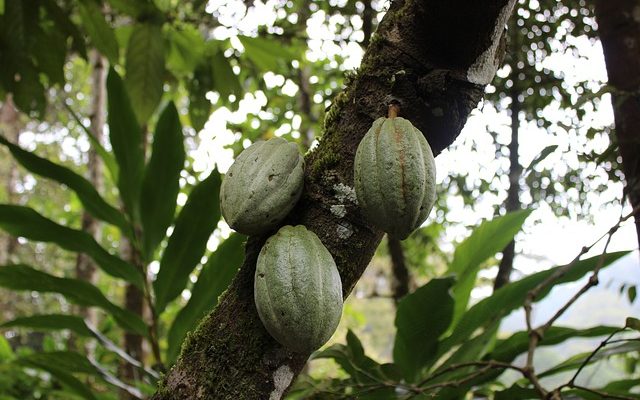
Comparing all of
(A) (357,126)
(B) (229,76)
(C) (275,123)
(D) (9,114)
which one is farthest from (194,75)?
(D) (9,114)

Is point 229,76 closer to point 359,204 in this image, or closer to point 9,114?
point 359,204

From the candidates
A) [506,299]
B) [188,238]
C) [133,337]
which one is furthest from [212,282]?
[133,337]

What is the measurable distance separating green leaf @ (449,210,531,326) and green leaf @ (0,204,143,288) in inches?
36.7

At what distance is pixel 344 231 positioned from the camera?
0.89 metres

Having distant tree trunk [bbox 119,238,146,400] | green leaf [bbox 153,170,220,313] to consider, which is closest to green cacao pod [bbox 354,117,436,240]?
green leaf [bbox 153,170,220,313]

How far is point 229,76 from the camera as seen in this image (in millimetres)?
2262

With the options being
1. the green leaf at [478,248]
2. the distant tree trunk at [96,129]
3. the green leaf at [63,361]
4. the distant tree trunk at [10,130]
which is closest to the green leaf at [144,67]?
the green leaf at [63,361]

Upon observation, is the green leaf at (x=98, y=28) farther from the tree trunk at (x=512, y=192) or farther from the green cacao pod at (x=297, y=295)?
the tree trunk at (x=512, y=192)

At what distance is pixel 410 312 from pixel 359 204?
1.87 ft

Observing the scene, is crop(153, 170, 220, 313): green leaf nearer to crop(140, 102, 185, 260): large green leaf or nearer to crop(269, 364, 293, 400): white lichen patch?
crop(140, 102, 185, 260): large green leaf

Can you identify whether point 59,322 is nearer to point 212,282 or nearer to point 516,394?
point 212,282

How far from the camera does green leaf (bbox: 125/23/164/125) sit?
1.96 m

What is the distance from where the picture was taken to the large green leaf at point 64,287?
1.42 m

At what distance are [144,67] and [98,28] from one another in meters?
0.21
